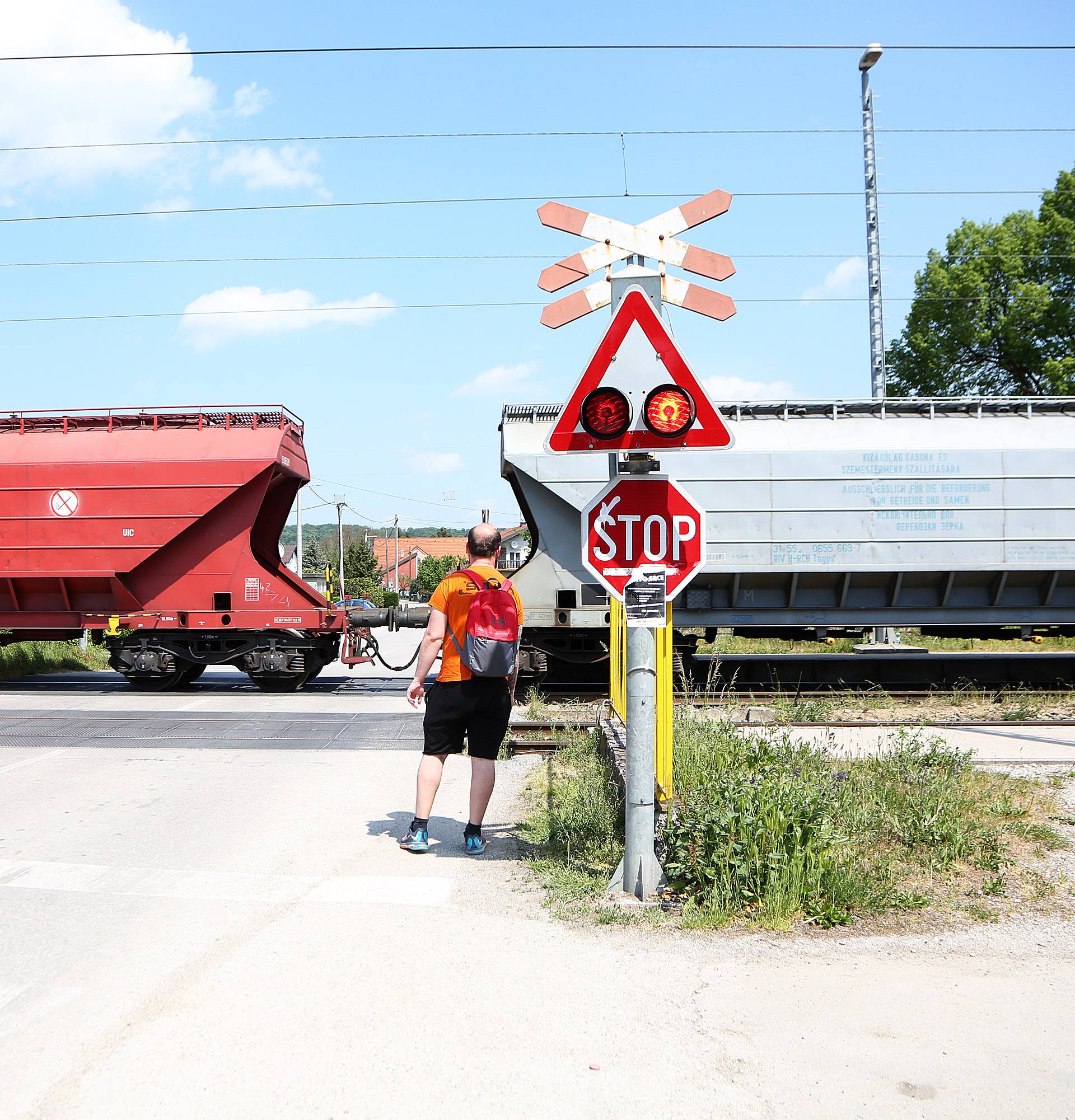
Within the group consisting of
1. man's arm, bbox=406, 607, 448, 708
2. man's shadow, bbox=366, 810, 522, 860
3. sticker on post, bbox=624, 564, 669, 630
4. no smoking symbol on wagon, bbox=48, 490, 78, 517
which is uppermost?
no smoking symbol on wagon, bbox=48, 490, 78, 517

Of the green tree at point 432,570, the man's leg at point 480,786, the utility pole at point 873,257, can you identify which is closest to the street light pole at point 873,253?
the utility pole at point 873,257

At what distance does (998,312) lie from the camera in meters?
30.1

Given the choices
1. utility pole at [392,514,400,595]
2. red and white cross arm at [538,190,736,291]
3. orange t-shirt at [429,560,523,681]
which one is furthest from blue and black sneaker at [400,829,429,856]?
utility pole at [392,514,400,595]

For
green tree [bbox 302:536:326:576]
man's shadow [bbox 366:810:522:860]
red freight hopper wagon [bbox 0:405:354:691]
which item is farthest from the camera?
green tree [bbox 302:536:326:576]

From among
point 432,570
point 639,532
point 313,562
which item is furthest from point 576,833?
point 432,570

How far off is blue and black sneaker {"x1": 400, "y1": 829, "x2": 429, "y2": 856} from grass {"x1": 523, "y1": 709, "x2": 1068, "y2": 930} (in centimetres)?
63

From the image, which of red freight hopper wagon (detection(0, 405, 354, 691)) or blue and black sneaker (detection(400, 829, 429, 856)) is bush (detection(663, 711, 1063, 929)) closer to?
blue and black sneaker (detection(400, 829, 429, 856))

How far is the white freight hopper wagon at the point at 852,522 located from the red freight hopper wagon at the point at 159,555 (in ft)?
14.3

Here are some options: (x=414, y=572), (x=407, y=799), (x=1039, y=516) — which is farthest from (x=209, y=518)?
(x=414, y=572)

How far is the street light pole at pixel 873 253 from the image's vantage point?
58.7 feet

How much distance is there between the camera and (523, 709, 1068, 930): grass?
4449mm

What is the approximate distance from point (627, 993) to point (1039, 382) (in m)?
31.3

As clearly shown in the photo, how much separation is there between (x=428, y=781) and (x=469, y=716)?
0.45m

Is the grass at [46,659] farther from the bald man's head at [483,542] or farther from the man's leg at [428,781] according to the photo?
the bald man's head at [483,542]
